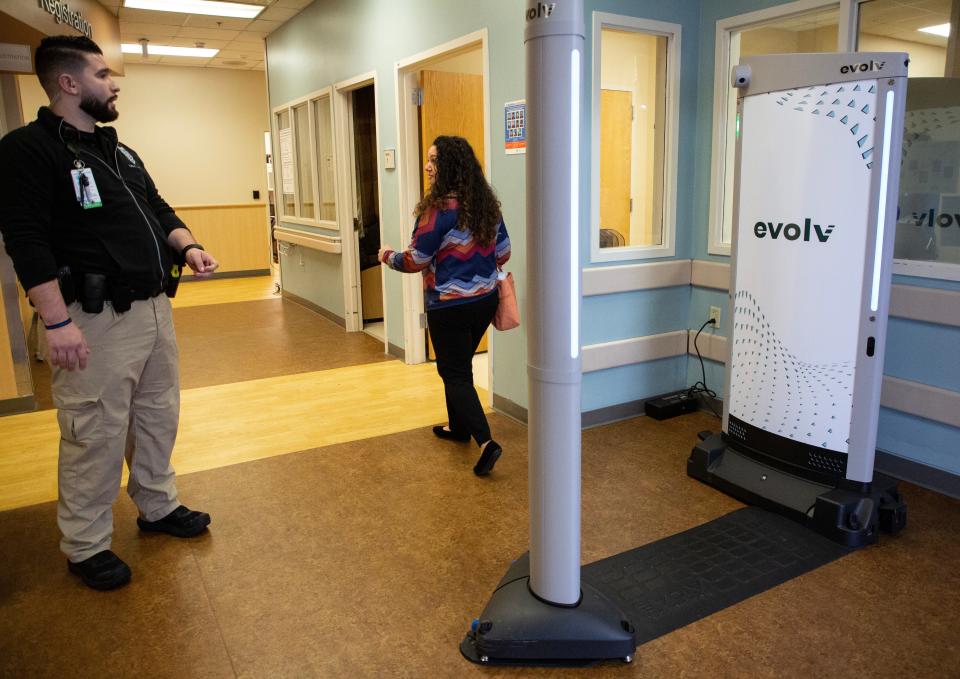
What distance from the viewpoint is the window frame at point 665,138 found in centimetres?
355

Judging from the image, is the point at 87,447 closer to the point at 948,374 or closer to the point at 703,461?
the point at 703,461

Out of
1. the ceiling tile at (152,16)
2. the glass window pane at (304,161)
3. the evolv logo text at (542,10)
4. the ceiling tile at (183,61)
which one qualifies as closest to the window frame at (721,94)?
the evolv logo text at (542,10)

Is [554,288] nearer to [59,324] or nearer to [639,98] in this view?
[59,324]

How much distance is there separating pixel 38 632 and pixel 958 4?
13.5ft

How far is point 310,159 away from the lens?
6.98m

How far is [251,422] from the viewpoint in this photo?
4.08 meters

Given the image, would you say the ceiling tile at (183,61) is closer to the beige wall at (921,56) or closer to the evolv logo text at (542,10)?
the beige wall at (921,56)

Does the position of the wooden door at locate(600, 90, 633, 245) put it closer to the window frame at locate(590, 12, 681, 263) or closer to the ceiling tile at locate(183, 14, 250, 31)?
the window frame at locate(590, 12, 681, 263)

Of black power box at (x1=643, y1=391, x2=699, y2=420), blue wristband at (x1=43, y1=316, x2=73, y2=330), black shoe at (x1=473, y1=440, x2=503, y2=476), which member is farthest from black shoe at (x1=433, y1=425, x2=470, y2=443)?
blue wristband at (x1=43, y1=316, x2=73, y2=330)

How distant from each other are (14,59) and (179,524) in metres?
3.06

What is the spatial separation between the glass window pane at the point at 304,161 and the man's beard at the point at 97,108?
A: 15.5ft

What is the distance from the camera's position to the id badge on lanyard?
7.26 feet

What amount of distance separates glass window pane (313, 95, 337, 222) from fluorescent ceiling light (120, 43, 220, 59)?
2.94 metres

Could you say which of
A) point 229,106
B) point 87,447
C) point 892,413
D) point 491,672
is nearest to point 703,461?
point 892,413
